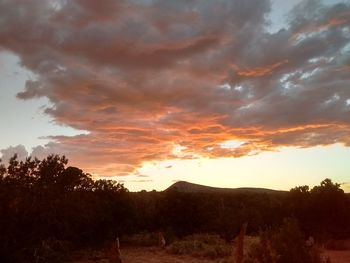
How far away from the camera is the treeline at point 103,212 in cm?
2330

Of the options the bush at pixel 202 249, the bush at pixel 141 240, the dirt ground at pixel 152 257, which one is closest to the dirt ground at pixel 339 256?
the dirt ground at pixel 152 257

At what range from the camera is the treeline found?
23.3 metres

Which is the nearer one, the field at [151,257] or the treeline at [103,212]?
the treeline at [103,212]

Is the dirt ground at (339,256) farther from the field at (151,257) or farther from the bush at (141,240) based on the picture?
the bush at (141,240)

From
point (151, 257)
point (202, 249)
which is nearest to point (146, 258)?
point (151, 257)

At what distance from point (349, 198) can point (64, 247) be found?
25.3 meters

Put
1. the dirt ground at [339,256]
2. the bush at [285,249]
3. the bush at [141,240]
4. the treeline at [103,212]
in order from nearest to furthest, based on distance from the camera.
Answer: the bush at [285,249], the treeline at [103,212], the dirt ground at [339,256], the bush at [141,240]

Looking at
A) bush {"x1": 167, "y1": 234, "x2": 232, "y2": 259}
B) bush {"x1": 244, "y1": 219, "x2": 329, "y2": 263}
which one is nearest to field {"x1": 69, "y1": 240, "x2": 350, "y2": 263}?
bush {"x1": 167, "y1": 234, "x2": 232, "y2": 259}

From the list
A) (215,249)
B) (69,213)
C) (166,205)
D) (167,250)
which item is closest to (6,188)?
(69,213)

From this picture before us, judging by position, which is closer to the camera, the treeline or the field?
the treeline

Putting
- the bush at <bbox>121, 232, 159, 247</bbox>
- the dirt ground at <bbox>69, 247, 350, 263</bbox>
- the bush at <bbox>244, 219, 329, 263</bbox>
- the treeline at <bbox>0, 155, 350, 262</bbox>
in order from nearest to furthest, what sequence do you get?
1. the bush at <bbox>244, 219, 329, 263</bbox>
2. the treeline at <bbox>0, 155, 350, 262</bbox>
3. the dirt ground at <bbox>69, 247, 350, 263</bbox>
4. the bush at <bbox>121, 232, 159, 247</bbox>

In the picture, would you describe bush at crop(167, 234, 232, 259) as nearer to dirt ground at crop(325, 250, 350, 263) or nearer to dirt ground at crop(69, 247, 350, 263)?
dirt ground at crop(69, 247, 350, 263)

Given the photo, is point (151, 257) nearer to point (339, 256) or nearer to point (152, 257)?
point (152, 257)

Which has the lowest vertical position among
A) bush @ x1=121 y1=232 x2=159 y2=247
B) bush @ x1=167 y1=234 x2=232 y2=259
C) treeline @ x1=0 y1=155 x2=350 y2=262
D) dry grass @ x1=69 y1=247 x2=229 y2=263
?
dry grass @ x1=69 y1=247 x2=229 y2=263
